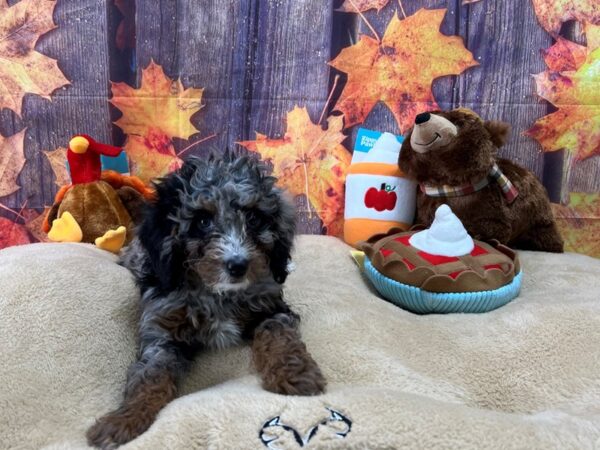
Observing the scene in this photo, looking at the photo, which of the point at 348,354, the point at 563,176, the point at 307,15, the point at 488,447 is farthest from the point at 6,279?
the point at 563,176

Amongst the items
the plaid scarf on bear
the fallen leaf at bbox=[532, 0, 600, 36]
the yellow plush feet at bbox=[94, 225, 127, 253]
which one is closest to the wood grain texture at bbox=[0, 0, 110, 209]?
the yellow plush feet at bbox=[94, 225, 127, 253]

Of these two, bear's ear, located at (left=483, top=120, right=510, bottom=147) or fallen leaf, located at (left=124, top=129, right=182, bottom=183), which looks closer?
bear's ear, located at (left=483, top=120, right=510, bottom=147)

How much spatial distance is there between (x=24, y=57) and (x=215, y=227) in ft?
7.78

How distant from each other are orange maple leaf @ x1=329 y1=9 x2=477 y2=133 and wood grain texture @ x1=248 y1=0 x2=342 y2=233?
5.7 inches

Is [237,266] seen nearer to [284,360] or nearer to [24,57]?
[284,360]

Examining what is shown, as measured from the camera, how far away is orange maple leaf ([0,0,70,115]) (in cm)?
338

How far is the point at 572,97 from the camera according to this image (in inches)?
137

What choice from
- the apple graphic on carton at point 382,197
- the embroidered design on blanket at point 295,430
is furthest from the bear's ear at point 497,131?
the embroidered design on blanket at point 295,430

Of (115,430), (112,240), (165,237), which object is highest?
(165,237)

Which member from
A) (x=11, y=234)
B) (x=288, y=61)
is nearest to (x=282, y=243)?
(x=288, y=61)

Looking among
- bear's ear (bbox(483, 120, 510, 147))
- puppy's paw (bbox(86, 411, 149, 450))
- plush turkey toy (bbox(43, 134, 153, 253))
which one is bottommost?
puppy's paw (bbox(86, 411, 149, 450))

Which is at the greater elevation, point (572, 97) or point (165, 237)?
point (572, 97)

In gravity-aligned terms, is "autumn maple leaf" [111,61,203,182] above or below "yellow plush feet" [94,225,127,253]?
above

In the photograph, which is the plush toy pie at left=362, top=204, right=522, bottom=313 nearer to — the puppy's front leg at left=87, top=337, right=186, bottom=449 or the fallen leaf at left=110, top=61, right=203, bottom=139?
the puppy's front leg at left=87, top=337, right=186, bottom=449
